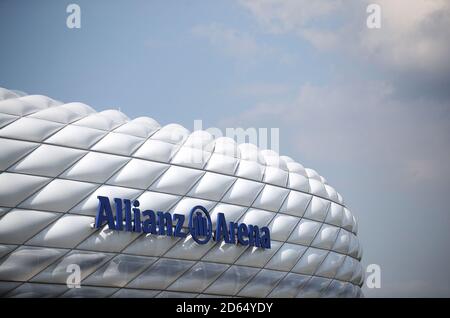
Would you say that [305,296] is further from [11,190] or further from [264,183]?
[11,190]

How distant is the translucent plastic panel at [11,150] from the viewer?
17.1m

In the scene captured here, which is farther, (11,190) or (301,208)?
(301,208)

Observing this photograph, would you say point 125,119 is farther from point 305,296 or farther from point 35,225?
point 305,296

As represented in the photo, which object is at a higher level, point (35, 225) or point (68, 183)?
point (68, 183)

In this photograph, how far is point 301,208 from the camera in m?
23.4

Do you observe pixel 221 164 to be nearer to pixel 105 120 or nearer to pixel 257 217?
pixel 257 217

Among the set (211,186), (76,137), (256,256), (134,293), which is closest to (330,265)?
(256,256)

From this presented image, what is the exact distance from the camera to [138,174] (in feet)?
63.1

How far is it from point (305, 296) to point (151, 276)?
23.8ft

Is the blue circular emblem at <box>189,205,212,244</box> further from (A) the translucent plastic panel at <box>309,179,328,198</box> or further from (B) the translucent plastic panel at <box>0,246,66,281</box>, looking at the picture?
(A) the translucent plastic panel at <box>309,179,328,198</box>
